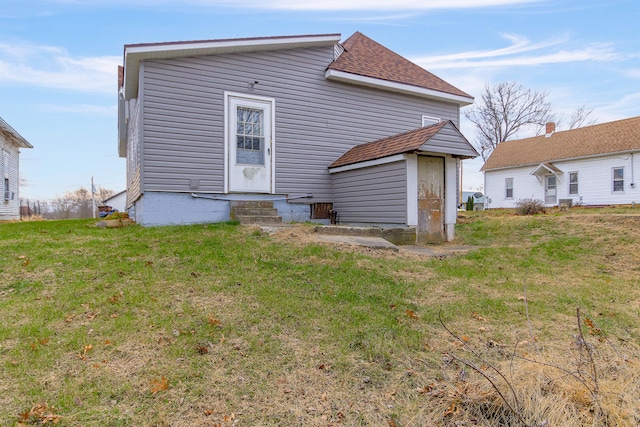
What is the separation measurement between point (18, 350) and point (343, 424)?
2.63m

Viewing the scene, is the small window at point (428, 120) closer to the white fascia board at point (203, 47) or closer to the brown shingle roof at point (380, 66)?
the brown shingle roof at point (380, 66)

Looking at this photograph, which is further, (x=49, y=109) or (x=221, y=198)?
(x=49, y=109)

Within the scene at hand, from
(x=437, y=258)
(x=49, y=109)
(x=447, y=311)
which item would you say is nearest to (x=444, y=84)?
(x=437, y=258)

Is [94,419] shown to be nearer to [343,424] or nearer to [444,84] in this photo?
[343,424]

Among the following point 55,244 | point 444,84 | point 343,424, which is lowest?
point 343,424

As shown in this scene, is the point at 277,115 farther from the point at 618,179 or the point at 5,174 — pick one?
the point at 5,174

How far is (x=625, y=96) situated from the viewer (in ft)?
74.8

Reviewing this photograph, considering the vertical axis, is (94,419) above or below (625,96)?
below

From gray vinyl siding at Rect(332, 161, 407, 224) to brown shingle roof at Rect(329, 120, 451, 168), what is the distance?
268 mm

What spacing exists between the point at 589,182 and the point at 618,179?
1.18 meters

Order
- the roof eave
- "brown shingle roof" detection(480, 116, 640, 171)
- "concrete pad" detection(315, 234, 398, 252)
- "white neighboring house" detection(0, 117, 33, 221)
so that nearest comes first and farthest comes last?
"concrete pad" detection(315, 234, 398, 252) < "brown shingle roof" detection(480, 116, 640, 171) < the roof eave < "white neighboring house" detection(0, 117, 33, 221)

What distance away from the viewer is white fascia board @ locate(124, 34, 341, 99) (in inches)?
301

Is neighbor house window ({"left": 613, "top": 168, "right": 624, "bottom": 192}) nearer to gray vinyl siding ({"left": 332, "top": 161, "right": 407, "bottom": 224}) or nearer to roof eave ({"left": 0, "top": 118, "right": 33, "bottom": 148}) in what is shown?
gray vinyl siding ({"left": 332, "top": 161, "right": 407, "bottom": 224})

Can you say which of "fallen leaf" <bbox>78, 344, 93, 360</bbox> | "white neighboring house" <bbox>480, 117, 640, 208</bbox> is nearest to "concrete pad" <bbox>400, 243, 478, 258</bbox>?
"fallen leaf" <bbox>78, 344, 93, 360</bbox>
